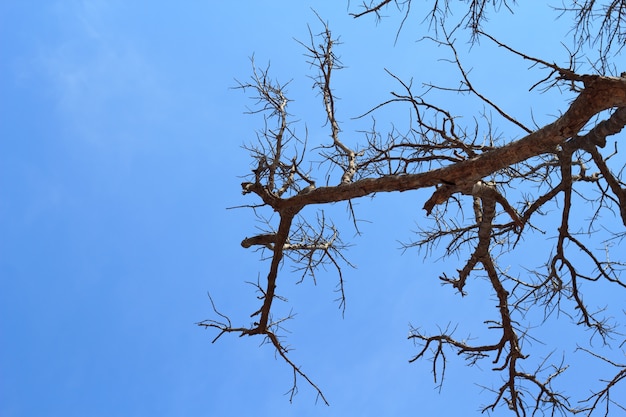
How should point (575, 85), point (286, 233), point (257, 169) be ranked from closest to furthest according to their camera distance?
1. point (575, 85)
2. point (257, 169)
3. point (286, 233)

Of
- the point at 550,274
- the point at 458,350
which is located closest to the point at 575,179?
the point at 550,274

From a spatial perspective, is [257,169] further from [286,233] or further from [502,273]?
[502,273]

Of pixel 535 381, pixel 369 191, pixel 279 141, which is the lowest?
pixel 535 381

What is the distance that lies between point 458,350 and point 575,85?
3352 millimetres

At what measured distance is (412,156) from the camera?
6.57 metres

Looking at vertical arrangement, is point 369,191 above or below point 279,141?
below

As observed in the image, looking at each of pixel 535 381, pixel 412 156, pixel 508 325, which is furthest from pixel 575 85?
pixel 535 381

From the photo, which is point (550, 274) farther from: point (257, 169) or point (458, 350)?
point (257, 169)

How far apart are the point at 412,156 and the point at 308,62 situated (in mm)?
2203

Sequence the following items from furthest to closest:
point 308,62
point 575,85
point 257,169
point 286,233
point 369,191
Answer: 1. point 308,62
2. point 286,233
3. point 257,169
4. point 369,191
5. point 575,85

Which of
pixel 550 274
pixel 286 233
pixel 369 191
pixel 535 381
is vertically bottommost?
pixel 535 381

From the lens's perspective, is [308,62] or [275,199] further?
[308,62]

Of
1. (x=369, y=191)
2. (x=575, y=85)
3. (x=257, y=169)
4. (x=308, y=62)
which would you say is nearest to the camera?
(x=575, y=85)

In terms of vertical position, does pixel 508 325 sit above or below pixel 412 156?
below
